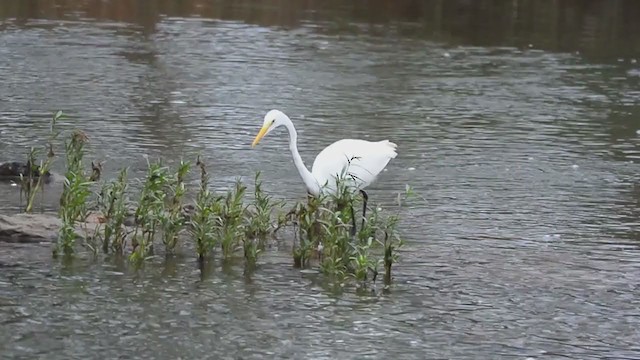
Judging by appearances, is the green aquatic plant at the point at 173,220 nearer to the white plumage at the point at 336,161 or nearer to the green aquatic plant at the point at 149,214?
the green aquatic plant at the point at 149,214

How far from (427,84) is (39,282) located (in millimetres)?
9077

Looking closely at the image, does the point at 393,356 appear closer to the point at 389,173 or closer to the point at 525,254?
the point at 525,254

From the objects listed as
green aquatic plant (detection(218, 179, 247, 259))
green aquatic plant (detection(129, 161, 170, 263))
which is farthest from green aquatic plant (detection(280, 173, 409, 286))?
green aquatic plant (detection(129, 161, 170, 263))

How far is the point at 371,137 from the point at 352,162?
358cm

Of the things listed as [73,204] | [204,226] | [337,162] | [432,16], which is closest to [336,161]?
[337,162]

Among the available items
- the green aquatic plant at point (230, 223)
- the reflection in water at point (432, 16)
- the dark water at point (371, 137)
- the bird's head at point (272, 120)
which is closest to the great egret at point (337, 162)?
the bird's head at point (272, 120)

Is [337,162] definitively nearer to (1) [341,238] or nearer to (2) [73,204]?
(1) [341,238]

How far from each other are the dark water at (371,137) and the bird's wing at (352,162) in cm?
49

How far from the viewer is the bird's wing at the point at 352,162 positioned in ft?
30.1

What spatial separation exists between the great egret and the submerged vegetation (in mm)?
168

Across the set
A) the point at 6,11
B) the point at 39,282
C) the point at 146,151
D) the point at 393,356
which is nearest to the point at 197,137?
the point at 146,151

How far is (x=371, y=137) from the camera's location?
12898 millimetres

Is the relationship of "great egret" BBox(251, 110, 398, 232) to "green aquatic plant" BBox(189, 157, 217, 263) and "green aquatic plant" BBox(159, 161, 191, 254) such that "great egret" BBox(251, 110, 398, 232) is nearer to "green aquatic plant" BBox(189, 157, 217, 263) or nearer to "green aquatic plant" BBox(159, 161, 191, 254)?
"green aquatic plant" BBox(159, 161, 191, 254)

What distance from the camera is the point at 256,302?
7.55m
